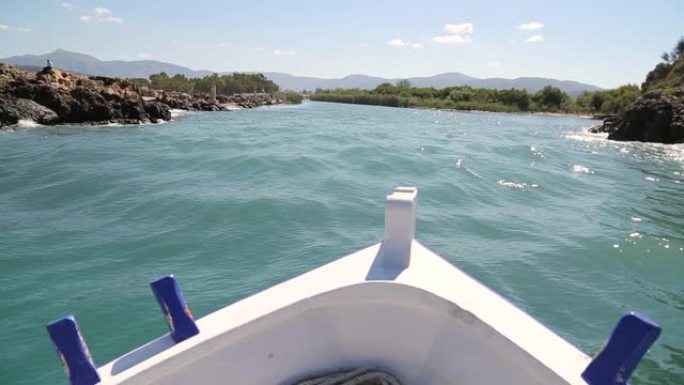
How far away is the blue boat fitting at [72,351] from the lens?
68.4 inches

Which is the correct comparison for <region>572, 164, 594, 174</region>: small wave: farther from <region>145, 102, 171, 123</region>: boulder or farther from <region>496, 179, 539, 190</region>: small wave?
<region>145, 102, 171, 123</region>: boulder

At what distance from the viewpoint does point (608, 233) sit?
26.3 ft

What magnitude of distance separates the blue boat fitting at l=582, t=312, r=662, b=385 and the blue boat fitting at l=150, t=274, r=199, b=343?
157 cm

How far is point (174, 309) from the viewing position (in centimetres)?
198

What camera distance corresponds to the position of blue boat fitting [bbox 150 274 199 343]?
77.8 inches

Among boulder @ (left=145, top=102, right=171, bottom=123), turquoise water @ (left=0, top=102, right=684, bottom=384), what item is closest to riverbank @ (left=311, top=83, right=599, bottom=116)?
boulder @ (left=145, top=102, right=171, bottom=123)

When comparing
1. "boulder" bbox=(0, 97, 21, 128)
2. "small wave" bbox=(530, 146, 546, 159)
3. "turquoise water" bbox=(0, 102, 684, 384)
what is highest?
"boulder" bbox=(0, 97, 21, 128)

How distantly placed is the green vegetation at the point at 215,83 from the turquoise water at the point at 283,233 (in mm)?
62338

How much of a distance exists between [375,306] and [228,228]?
5.52m

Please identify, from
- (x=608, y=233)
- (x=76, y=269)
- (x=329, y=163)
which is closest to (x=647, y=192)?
(x=608, y=233)

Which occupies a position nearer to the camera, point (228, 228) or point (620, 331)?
point (620, 331)

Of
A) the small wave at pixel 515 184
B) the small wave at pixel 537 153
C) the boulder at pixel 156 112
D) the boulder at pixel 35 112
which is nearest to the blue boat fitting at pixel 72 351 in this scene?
the small wave at pixel 515 184

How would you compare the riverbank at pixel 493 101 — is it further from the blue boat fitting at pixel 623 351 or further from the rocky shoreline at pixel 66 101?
the blue boat fitting at pixel 623 351

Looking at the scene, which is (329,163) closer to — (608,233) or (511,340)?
(608,233)
